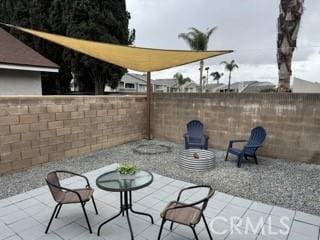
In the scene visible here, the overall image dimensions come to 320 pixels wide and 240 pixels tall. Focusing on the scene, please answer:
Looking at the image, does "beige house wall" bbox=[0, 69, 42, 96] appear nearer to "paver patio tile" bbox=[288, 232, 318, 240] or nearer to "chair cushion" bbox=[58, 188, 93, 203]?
"chair cushion" bbox=[58, 188, 93, 203]

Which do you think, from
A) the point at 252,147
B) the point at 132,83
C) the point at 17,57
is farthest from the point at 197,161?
the point at 132,83

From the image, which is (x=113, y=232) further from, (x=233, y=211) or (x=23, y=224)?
(x=233, y=211)

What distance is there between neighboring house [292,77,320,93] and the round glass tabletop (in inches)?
461

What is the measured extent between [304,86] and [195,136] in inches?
375

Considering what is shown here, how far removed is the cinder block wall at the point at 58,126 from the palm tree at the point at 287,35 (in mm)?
4354

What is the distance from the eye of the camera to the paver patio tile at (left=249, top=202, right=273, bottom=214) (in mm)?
3004

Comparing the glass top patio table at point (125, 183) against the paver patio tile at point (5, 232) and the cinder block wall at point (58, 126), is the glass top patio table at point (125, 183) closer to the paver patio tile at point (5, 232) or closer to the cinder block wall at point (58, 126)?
the paver patio tile at point (5, 232)

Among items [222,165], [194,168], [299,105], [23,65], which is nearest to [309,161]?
[299,105]

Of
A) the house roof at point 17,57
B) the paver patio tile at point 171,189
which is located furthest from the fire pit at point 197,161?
the house roof at point 17,57

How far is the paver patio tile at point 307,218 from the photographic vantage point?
2732mm

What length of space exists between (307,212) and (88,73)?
10.5 meters

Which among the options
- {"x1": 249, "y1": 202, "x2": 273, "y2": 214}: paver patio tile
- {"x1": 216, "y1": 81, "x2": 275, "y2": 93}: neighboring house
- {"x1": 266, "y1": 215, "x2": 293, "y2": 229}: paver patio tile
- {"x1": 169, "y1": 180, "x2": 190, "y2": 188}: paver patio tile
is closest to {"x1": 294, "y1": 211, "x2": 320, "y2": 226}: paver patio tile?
{"x1": 266, "y1": 215, "x2": 293, "y2": 229}: paver patio tile

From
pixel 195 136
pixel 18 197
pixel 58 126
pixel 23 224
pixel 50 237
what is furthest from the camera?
A: pixel 195 136

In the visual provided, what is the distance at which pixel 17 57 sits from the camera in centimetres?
693
